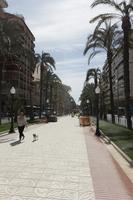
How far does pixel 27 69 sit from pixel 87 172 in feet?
364

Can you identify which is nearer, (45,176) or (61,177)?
(61,177)

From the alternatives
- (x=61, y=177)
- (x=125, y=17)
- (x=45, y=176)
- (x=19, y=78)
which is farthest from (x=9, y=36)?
(x=19, y=78)

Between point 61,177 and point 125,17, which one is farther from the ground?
point 125,17

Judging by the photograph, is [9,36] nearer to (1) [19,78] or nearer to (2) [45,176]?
(2) [45,176]

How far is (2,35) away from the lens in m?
37.6

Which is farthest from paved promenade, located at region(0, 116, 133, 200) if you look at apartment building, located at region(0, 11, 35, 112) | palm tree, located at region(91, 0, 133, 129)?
apartment building, located at region(0, 11, 35, 112)

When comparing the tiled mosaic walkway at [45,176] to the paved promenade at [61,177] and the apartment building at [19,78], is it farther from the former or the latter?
the apartment building at [19,78]

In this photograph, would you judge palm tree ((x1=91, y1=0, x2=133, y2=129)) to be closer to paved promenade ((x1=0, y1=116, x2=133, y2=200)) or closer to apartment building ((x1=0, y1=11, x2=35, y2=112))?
paved promenade ((x1=0, y1=116, x2=133, y2=200))

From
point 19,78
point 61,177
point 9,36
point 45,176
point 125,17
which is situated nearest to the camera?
point 61,177

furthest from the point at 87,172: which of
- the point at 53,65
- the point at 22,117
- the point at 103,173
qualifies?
the point at 53,65

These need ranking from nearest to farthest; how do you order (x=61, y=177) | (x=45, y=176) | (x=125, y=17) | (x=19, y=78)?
1. (x=61, y=177)
2. (x=45, y=176)
3. (x=125, y=17)
4. (x=19, y=78)

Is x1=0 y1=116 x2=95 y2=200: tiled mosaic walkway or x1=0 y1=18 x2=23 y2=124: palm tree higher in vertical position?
x1=0 y1=18 x2=23 y2=124: palm tree

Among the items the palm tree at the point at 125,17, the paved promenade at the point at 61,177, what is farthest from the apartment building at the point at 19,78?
the paved promenade at the point at 61,177

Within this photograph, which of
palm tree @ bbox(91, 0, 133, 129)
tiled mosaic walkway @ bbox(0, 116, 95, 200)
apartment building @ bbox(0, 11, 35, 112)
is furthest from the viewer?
apartment building @ bbox(0, 11, 35, 112)
